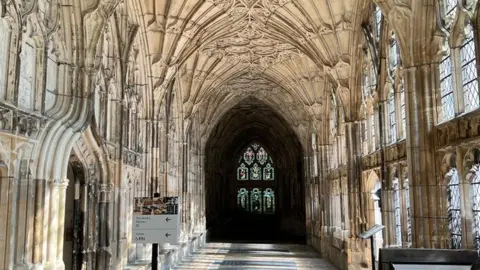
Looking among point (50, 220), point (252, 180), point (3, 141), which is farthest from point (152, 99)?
point (252, 180)

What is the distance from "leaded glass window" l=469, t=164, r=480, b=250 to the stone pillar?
1050 mm

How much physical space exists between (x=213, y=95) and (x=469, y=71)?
20.9m

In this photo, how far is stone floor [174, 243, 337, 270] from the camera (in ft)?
62.2

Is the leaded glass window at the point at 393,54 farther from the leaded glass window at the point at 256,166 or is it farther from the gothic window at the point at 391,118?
the leaded glass window at the point at 256,166

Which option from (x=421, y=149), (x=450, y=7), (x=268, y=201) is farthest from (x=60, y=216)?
(x=268, y=201)

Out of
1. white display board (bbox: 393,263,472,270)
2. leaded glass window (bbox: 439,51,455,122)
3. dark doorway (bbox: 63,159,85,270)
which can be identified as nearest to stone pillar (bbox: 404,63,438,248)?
leaded glass window (bbox: 439,51,455,122)

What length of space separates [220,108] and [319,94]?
27.8ft

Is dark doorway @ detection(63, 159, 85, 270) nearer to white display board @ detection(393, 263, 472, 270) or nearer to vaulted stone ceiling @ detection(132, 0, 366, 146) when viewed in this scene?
vaulted stone ceiling @ detection(132, 0, 366, 146)

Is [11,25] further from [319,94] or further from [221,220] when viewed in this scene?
[221,220]

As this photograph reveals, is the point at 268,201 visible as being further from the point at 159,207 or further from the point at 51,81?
the point at 159,207

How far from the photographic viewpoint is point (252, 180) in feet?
161

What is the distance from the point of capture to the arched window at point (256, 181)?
161ft

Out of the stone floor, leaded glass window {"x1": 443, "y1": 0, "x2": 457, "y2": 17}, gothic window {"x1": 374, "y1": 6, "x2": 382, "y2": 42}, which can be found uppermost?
gothic window {"x1": 374, "y1": 6, "x2": 382, "y2": 42}

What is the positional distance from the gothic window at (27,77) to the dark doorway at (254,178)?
24.4 m
